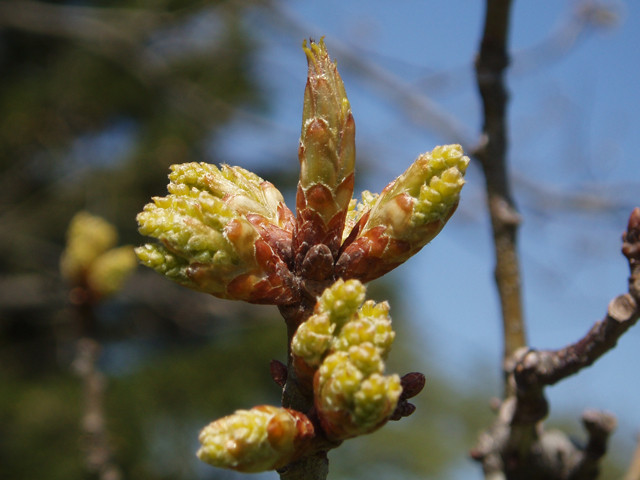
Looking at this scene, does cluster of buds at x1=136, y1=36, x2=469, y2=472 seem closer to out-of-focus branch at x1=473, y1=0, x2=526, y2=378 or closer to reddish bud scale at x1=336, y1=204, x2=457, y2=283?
reddish bud scale at x1=336, y1=204, x2=457, y2=283

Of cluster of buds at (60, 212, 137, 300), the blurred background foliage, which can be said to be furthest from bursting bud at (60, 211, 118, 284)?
the blurred background foliage

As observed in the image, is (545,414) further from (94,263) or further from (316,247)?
(94,263)

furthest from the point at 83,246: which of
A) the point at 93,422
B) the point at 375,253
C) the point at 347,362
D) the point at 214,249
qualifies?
the point at 347,362

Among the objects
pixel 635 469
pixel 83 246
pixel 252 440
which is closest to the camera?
pixel 252 440

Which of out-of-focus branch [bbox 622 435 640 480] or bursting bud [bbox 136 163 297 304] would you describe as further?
out-of-focus branch [bbox 622 435 640 480]

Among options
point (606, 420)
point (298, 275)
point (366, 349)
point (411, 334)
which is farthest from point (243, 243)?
point (411, 334)

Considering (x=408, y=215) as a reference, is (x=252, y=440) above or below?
below

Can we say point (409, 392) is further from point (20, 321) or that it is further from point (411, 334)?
point (411, 334)
